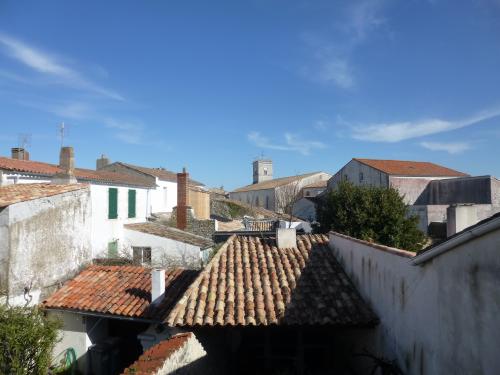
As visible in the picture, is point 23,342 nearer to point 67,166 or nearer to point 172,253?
point 67,166

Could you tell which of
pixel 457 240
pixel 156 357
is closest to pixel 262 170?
pixel 156 357

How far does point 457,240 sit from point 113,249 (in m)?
16.1

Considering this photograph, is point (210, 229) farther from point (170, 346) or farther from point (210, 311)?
point (170, 346)

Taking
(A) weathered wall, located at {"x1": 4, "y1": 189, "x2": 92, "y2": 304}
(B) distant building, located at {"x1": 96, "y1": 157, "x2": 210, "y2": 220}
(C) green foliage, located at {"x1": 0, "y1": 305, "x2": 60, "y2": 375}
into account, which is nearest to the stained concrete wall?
(C) green foliage, located at {"x1": 0, "y1": 305, "x2": 60, "y2": 375}

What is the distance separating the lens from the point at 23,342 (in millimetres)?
8969

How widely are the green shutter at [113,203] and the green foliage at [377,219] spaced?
1079 centimetres

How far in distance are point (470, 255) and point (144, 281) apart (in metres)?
9.87

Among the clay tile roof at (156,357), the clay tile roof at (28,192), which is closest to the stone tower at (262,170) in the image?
the clay tile roof at (28,192)

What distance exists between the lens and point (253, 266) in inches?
440

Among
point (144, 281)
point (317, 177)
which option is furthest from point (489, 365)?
point (317, 177)

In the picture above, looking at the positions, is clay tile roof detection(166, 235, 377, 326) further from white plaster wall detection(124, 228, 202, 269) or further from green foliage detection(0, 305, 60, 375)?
white plaster wall detection(124, 228, 202, 269)

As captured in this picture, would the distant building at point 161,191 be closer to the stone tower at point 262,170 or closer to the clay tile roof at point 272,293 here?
the clay tile roof at point 272,293

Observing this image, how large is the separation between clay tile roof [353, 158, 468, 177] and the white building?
19.9 meters

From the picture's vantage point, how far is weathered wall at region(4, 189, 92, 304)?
10.7 meters
